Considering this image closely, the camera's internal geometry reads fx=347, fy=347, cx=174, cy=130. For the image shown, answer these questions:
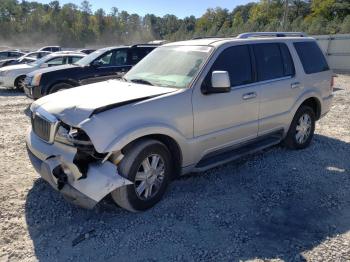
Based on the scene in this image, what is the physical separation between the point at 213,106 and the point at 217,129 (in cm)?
32

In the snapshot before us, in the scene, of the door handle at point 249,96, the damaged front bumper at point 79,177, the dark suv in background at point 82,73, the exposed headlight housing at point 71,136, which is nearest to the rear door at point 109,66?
the dark suv in background at point 82,73

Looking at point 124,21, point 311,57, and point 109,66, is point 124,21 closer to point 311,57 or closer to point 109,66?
point 109,66

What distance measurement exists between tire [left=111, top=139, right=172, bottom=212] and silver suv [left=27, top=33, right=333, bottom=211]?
11 mm

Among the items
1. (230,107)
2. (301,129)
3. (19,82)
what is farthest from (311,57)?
(19,82)

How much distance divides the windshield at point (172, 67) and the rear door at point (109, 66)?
4463 mm

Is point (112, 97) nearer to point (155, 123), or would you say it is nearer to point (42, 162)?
point (155, 123)

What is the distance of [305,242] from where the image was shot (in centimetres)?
338

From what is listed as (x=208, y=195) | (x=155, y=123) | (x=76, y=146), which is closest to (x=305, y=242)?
(x=208, y=195)

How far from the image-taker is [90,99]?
3.79 meters

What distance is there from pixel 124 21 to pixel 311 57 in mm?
142678

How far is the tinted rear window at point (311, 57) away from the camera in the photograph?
18.9 ft

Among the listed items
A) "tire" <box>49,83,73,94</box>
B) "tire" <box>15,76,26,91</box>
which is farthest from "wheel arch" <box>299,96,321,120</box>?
"tire" <box>15,76,26,91</box>

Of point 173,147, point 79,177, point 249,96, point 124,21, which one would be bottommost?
point 79,177

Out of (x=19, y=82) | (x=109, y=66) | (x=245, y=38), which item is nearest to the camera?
(x=245, y=38)
